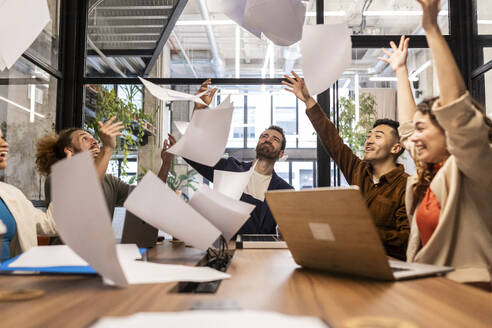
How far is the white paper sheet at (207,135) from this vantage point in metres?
1.21

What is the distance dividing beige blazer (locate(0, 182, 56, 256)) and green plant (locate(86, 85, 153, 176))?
5.80ft

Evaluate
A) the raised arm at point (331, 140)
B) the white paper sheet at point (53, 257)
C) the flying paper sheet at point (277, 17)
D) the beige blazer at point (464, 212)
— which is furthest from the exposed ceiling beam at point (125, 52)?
the beige blazer at point (464, 212)

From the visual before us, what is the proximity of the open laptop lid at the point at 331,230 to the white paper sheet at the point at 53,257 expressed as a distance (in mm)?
356

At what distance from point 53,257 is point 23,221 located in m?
0.84

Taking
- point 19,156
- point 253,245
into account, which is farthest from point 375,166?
point 19,156

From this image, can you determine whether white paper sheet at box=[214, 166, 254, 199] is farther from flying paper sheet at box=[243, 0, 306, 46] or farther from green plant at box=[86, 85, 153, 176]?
green plant at box=[86, 85, 153, 176]

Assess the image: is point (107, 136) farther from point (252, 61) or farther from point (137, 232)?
point (252, 61)

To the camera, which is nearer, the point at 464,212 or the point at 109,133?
the point at 464,212

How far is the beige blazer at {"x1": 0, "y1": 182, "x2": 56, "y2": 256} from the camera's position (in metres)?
1.68

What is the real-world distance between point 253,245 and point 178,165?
2.02 metres

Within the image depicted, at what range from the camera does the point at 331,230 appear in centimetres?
87

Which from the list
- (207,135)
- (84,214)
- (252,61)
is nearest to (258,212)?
(207,135)

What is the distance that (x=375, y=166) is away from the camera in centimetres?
229

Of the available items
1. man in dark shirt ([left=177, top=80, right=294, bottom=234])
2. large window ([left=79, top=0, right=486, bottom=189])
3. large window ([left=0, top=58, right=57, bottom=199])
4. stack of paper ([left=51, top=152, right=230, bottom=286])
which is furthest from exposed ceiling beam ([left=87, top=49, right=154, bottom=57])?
stack of paper ([left=51, top=152, right=230, bottom=286])
